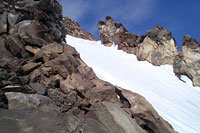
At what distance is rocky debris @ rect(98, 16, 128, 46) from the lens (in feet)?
137

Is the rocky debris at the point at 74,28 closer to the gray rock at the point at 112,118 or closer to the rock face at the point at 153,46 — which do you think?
the rock face at the point at 153,46

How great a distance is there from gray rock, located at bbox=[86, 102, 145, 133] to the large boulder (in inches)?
977

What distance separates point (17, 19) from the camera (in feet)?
43.9

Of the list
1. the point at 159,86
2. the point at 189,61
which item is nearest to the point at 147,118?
the point at 159,86

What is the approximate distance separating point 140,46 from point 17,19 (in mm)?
25882

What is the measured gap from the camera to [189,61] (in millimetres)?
29281

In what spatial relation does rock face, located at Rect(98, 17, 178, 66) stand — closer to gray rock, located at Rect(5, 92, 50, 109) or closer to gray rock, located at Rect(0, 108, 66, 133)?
gray rock, located at Rect(5, 92, 50, 109)

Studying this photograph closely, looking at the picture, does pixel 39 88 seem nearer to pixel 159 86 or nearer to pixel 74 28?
pixel 159 86

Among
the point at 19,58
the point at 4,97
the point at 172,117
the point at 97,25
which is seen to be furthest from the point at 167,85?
the point at 97,25

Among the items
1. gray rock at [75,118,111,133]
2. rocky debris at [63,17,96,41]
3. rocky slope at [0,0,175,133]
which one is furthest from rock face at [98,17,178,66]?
gray rock at [75,118,111,133]

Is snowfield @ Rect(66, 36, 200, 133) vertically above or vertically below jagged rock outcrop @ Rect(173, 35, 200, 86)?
below

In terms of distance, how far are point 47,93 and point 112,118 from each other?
12.2ft

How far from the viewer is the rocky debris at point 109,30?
41.9m

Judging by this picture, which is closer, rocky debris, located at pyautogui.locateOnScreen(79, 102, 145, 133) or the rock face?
rocky debris, located at pyautogui.locateOnScreen(79, 102, 145, 133)
